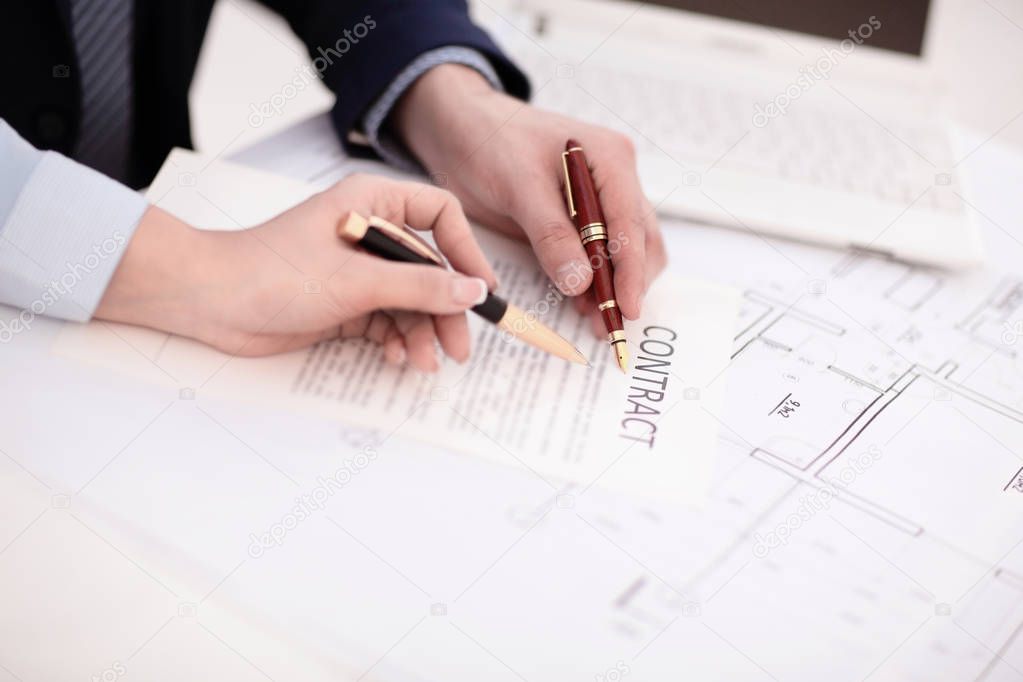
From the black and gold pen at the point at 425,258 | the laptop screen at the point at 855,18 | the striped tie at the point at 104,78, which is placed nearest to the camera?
the black and gold pen at the point at 425,258

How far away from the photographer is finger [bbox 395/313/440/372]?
25.3 inches

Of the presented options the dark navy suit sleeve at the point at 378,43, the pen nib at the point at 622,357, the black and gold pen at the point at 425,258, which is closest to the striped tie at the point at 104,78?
the dark navy suit sleeve at the point at 378,43

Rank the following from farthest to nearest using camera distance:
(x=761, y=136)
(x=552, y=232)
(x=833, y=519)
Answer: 1. (x=761, y=136)
2. (x=552, y=232)
3. (x=833, y=519)

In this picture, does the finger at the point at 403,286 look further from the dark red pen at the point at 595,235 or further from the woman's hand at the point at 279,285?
the dark red pen at the point at 595,235

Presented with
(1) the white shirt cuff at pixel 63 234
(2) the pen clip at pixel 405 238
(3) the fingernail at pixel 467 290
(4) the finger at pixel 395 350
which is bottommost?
(4) the finger at pixel 395 350

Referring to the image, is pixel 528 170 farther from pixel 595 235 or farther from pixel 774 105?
pixel 774 105

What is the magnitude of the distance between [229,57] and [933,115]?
1475mm

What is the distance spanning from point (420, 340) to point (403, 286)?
0.06 meters

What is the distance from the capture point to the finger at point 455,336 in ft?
2.14

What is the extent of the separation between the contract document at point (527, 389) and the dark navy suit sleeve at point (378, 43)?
0.23 metres

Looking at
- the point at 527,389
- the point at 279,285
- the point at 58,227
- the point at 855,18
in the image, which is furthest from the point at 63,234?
the point at 855,18

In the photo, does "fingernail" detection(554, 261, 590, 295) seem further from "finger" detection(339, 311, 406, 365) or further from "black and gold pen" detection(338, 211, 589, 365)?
"finger" detection(339, 311, 406, 365)

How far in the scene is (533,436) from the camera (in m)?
0.62

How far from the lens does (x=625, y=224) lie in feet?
2.31
